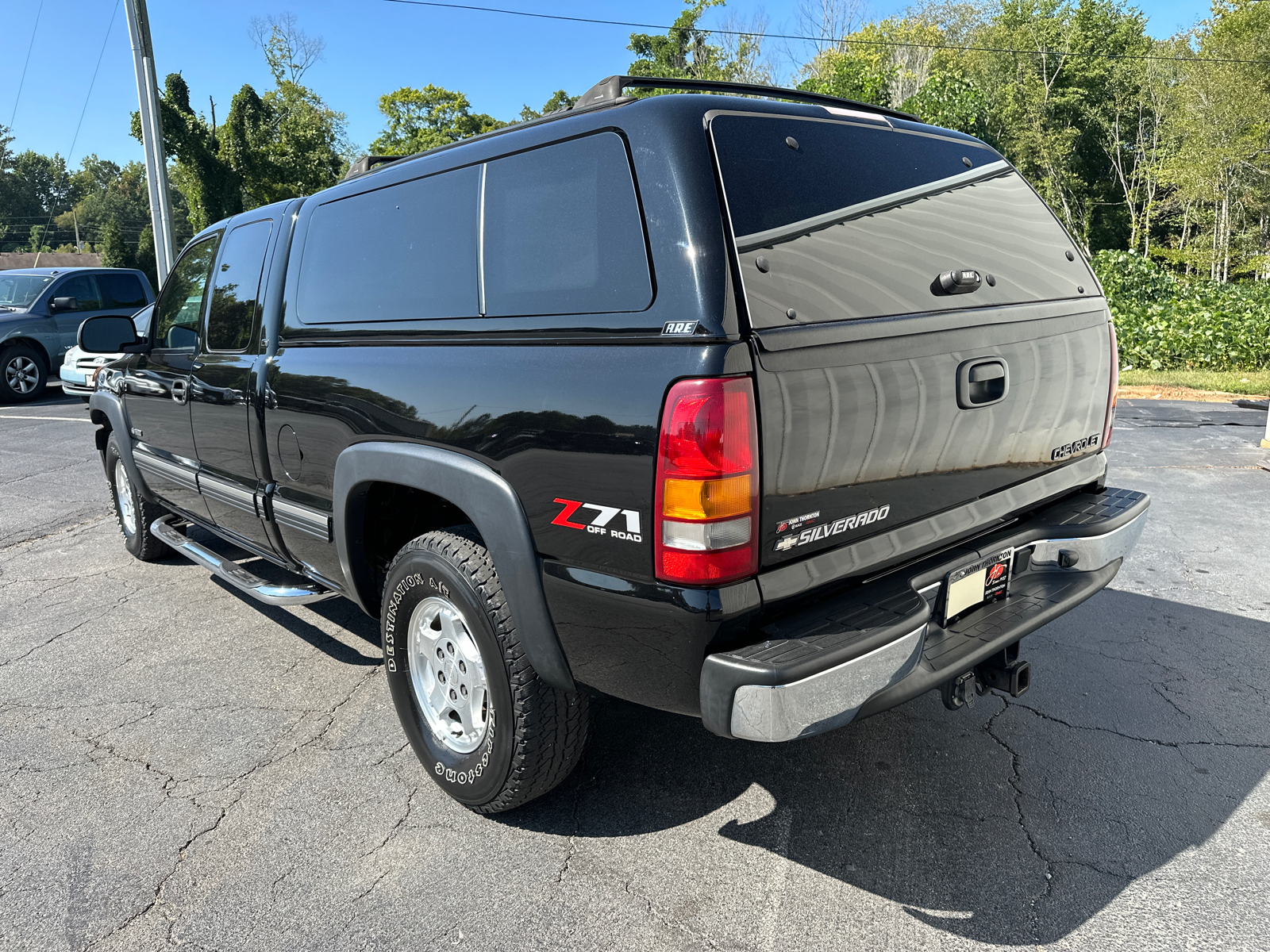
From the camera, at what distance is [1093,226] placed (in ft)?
146

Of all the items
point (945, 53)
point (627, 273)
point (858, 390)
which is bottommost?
point (858, 390)

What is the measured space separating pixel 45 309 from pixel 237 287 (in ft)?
39.2

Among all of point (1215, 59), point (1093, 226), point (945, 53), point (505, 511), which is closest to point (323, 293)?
point (505, 511)

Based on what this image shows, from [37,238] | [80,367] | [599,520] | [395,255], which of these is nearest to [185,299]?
[395,255]

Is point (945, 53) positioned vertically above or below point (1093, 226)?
above

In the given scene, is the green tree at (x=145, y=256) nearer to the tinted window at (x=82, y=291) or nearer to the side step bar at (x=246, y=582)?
the tinted window at (x=82, y=291)

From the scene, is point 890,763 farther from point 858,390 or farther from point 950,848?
point 858,390

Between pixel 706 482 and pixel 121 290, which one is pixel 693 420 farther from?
pixel 121 290

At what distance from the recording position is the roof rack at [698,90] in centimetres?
245

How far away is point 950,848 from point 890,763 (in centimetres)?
46

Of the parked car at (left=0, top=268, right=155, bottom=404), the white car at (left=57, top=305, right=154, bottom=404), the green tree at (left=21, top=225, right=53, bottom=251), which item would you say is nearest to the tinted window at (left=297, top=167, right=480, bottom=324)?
the white car at (left=57, top=305, right=154, bottom=404)

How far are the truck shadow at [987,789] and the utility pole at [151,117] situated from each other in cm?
1466

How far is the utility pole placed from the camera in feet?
47.8

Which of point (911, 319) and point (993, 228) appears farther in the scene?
point (993, 228)
